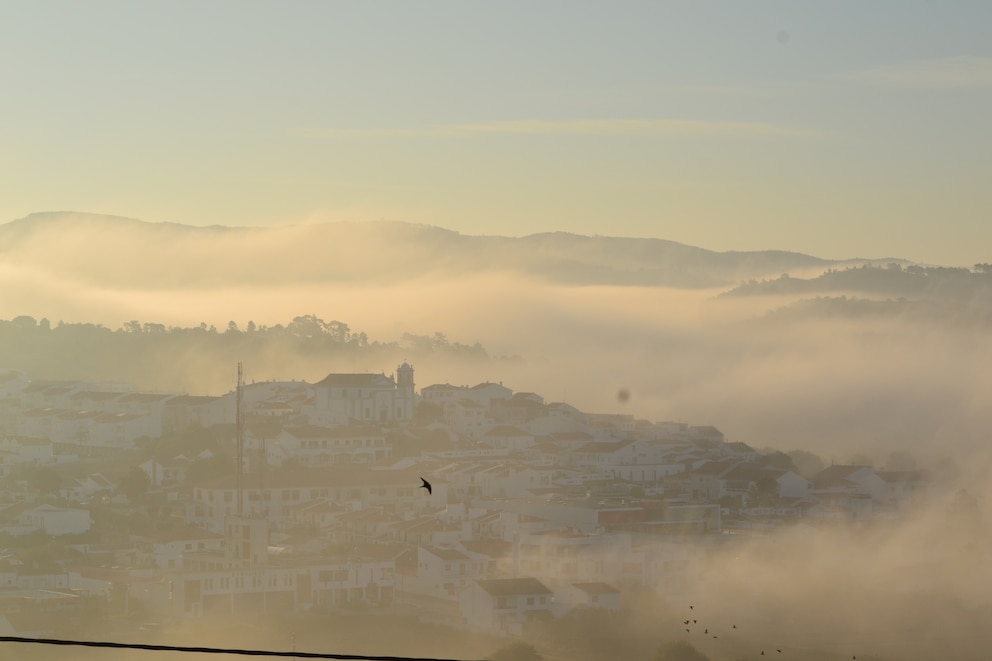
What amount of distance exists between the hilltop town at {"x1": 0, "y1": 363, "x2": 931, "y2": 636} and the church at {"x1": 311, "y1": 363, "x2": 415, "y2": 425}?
4cm

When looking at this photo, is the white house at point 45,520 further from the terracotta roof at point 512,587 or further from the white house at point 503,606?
the white house at point 503,606

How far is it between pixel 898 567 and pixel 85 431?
13671 mm

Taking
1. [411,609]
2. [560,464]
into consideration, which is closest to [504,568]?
[411,609]

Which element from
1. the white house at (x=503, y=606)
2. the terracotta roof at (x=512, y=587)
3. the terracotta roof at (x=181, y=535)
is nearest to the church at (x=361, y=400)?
the terracotta roof at (x=181, y=535)

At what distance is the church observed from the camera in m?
27.4

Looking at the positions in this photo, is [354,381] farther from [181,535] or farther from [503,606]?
[503,606]

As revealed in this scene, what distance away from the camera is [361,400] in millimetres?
28094

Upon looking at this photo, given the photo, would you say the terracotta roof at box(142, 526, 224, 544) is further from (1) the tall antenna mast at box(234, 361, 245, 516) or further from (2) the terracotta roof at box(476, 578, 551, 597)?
(2) the terracotta roof at box(476, 578, 551, 597)

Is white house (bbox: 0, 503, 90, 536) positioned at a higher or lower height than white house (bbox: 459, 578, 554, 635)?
higher

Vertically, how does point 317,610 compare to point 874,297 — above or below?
below

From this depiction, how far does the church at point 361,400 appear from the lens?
27.4 meters

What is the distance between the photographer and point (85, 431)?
26875 mm

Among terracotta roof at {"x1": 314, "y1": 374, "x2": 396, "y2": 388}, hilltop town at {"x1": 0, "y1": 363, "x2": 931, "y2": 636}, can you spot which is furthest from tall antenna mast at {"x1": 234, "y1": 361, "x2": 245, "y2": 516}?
terracotta roof at {"x1": 314, "y1": 374, "x2": 396, "y2": 388}

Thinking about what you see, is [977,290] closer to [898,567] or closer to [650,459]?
[650,459]
